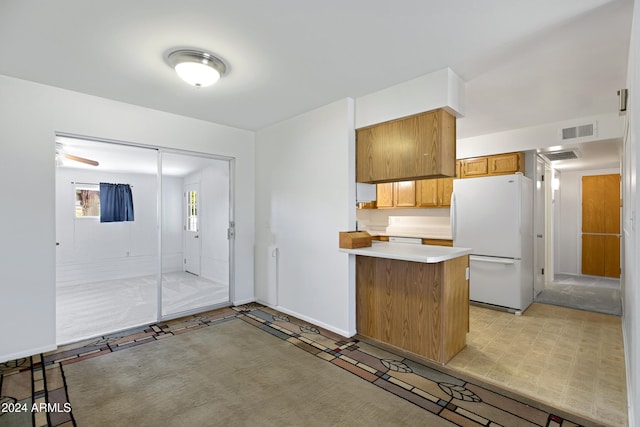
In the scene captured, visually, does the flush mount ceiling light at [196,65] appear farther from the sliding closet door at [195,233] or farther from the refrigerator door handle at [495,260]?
the refrigerator door handle at [495,260]

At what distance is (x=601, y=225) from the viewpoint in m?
6.22

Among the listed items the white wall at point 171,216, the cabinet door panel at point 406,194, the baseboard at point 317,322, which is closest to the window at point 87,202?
the white wall at point 171,216

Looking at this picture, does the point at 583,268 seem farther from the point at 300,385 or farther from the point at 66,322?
the point at 66,322

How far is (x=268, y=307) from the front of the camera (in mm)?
4238

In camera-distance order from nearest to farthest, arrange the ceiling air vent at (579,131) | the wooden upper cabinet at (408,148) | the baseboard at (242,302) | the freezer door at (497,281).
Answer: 1. the wooden upper cabinet at (408,148)
2. the ceiling air vent at (579,131)
3. the freezer door at (497,281)
4. the baseboard at (242,302)

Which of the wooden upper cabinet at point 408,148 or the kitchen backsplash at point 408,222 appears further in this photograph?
the kitchen backsplash at point 408,222

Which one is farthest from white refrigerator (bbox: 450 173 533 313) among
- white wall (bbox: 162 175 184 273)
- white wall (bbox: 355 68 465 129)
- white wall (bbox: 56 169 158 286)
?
white wall (bbox: 162 175 184 273)

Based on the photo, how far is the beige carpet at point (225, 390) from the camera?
76.4 inches

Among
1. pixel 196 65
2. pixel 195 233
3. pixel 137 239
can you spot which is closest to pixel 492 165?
pixel 196 65

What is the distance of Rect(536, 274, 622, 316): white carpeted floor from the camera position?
4.24 m

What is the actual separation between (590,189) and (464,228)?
13.6 ft

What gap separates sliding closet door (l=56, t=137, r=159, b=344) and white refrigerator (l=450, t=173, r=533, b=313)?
4.40m

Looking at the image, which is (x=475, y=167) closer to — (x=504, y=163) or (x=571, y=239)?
(x=504, y=163)

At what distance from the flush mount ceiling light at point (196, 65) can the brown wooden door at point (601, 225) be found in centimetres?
754
